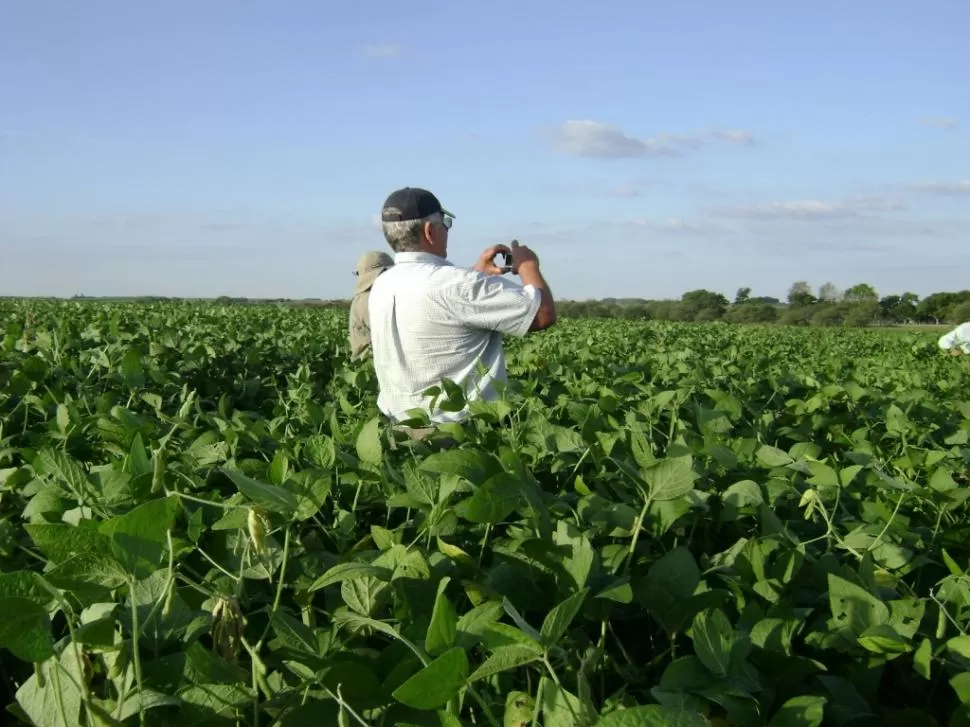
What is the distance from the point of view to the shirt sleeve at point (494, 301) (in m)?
3.30

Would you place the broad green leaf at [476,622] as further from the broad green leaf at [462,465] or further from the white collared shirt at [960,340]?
the white collared shirt at [960,340]

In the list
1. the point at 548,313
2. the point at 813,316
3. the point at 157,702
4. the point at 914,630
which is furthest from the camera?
the point at 813,316

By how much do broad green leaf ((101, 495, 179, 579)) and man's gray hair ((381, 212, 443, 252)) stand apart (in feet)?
9.11

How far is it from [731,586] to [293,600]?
64 centimetres

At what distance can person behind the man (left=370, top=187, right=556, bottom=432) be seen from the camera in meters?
3.32

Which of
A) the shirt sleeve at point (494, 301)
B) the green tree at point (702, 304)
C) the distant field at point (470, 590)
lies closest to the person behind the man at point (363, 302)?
the shirt sleeve at point (494, 301)

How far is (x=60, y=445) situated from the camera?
1.98 metres

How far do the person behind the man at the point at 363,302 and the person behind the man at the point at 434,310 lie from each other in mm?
1677

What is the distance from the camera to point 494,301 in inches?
130

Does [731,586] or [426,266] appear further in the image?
[426,266]

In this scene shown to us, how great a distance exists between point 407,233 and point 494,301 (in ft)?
1.74

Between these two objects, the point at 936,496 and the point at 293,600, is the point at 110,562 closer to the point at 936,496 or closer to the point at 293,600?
the point at 293,600

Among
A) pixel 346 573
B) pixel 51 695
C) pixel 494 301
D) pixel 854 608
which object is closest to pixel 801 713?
pixel 854 608

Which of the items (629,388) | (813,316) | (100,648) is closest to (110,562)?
(100,648)
